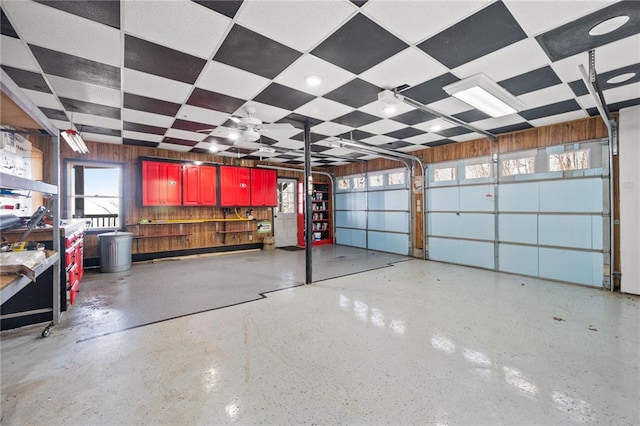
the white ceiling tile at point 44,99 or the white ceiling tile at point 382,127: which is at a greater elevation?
the white ceiling tile at point 382,127

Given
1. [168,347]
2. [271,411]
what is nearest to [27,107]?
[168,347]

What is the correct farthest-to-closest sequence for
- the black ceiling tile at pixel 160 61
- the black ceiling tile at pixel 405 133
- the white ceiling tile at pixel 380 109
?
the black ceiling tile at pixel 405 133, the white ceiling tile at pixel 380 109, the black ceiling tile at pixel 160 61

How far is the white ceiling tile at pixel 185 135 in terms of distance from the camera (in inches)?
202

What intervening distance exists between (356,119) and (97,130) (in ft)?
15.6

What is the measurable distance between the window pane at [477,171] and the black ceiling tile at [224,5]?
17.6 feet

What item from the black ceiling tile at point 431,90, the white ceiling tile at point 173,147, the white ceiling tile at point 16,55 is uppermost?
the white ceiling tile at point 173,147

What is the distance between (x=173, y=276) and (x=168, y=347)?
2918 mm

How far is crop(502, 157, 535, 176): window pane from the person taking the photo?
196 inches

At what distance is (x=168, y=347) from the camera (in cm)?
251

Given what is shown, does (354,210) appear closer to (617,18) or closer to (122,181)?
(122,181)

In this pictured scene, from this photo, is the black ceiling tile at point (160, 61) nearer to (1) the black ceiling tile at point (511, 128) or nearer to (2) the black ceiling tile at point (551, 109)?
(2) the black ceiling tile at point (551, 109)

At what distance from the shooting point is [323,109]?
13.3ft

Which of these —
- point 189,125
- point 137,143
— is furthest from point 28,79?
point 137,143

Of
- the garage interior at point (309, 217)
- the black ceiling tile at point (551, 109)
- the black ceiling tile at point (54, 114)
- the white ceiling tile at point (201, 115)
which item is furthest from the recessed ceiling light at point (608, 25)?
the black ceiling tile at point (54, 114)
